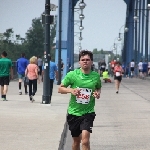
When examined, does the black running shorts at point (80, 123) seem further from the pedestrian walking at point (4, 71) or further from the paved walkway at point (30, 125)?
the pedestrian walking at point (4, 71)

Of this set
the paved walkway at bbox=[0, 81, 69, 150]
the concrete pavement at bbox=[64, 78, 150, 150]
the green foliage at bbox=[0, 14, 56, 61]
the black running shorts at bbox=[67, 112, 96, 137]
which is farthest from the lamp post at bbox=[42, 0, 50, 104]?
the green foliage at bbox=[0, 14, 56, 61]

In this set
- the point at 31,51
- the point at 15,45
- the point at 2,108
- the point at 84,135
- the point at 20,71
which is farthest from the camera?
the point at 31,51

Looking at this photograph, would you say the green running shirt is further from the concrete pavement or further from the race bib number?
the concrete pavement

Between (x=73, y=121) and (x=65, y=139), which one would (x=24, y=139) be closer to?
(x=65, y=139)

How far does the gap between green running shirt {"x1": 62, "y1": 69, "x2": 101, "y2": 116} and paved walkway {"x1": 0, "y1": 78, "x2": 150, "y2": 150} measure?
8.62 ft

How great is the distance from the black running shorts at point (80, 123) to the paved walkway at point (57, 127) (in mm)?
2513

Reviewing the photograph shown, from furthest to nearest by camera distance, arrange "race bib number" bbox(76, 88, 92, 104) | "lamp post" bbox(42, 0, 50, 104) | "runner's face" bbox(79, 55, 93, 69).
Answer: "lamp post" bbox(42, 0, 50, 104) < "race bib number" bbox(76, 88, 92, 104) < "runner's face" bbox(79, 55, 93, 69)

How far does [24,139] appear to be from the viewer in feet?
44.3

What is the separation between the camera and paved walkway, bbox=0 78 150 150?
12866 millimetres

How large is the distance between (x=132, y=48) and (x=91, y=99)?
78.8 metres

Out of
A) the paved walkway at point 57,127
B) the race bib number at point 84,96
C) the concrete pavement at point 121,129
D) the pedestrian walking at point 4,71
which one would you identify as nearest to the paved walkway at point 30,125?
the paved walkway at point 57,127

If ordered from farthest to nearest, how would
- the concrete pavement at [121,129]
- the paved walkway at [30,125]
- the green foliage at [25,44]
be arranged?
1. the green foliage at [25,44]
2. the concrete pavement at [121,129]
3. the paved walkway at [30,125]

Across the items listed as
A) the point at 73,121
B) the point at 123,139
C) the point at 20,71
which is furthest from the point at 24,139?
the point at 20,71

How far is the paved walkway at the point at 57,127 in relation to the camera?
12.9 meters
